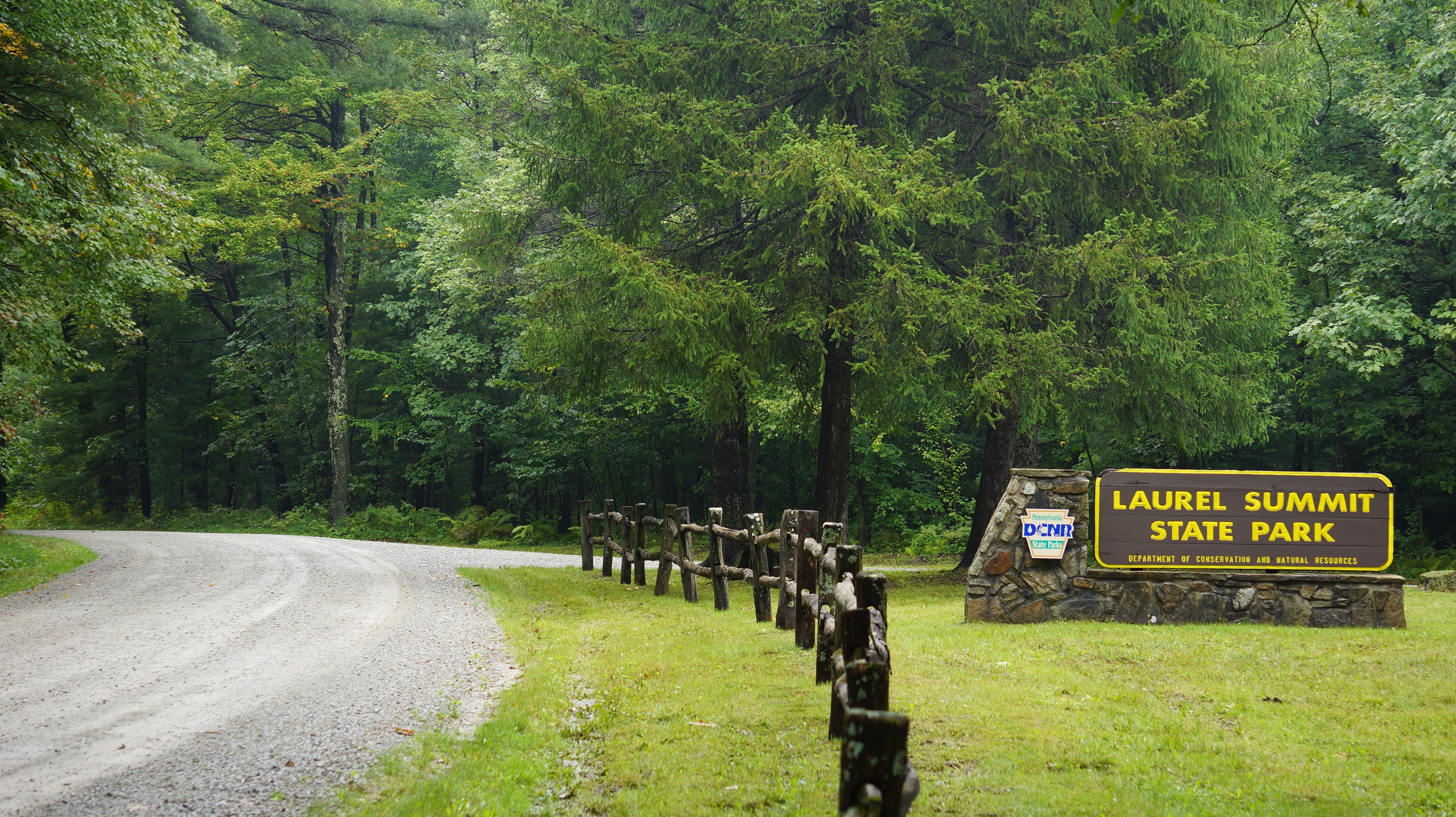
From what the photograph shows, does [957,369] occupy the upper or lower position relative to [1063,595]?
upper

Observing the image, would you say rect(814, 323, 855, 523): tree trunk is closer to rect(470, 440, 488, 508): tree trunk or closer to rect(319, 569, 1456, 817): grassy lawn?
rect(319, 569, 1456, 817): grassy lawn

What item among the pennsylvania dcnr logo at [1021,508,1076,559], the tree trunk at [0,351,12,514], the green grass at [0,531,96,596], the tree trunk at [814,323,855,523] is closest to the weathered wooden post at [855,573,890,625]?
the pennsylvania dcnr logo at [1021,508,1076,559]

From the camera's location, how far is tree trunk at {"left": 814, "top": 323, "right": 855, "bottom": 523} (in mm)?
14109

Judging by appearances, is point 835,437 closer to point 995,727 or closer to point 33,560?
point 995,727

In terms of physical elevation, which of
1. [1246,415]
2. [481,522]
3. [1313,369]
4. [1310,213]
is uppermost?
[1310,213]

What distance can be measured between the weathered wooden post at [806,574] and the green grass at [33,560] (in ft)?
33.2

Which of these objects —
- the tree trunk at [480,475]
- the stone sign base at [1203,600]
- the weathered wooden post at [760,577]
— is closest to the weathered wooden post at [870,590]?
the weathered wooden post at [760,577]

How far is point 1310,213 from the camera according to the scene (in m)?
18.0

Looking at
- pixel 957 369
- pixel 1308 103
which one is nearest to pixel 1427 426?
pixel 1308 103

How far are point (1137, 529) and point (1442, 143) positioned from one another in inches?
376

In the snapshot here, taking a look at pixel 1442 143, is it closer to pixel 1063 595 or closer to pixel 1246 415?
pixel 1246 415

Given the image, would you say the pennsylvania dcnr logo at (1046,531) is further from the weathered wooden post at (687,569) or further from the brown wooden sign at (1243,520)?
the weathered wooden post at (687,569)

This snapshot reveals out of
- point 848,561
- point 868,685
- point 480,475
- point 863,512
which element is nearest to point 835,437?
point 848,561

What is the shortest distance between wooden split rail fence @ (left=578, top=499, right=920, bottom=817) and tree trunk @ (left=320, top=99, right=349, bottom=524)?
1326 centimetres
